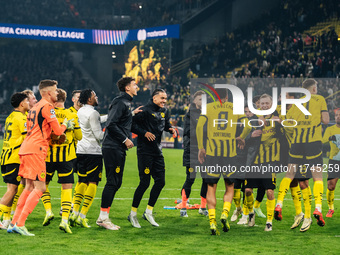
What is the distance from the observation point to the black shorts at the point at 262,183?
26.1 feet

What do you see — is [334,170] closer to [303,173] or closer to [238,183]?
[303,173]

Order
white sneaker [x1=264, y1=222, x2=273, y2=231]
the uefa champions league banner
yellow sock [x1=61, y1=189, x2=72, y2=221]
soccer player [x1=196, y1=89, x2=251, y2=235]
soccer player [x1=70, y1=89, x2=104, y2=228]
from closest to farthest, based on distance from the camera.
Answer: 1. yellow sock [x1=61, y1=189, x2=72, y2=221]
2. soccer player [x1=196, y1=89, x2=251, y2=235]
3. white sneaker [x1=264, y1=222, x2=273, y2=231]
4. soccer player [x1=70, y1=89, x2=104, y2=228]
5. the uefa champions league banner

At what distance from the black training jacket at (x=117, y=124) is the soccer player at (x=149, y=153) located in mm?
355

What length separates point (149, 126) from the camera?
331 inches

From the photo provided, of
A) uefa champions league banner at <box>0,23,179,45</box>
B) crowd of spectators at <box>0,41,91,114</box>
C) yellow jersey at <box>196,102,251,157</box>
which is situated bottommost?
yellow jersey at <box>196,102,251,157</box>

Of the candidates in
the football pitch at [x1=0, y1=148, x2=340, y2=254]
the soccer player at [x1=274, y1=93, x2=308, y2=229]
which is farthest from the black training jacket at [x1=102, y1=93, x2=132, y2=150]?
the soccer player at [x1=274, y1=93, x2=308, y2=229]

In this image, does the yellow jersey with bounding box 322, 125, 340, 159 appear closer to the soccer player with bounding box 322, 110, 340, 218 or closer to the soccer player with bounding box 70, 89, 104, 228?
the soccer player with bounding box 322, 110, 340, 218

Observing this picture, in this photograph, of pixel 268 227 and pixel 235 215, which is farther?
pixel 235 215

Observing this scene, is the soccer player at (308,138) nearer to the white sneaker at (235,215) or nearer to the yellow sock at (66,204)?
the white sneaker at (235,215)

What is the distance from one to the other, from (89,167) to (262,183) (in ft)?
8.63

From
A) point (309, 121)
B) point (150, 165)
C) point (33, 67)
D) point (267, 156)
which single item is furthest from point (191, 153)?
point (33, 67)

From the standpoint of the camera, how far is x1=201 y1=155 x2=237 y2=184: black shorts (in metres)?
7.55

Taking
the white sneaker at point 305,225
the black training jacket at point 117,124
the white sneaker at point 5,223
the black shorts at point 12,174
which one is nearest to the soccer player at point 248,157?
the white sneaker at point 305,225

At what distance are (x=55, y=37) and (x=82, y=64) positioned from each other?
489 centimetres
